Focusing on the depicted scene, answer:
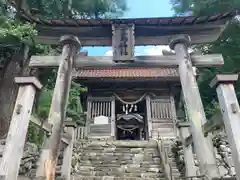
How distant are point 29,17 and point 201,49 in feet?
32.3

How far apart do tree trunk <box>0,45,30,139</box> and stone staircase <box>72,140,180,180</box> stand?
2.28m

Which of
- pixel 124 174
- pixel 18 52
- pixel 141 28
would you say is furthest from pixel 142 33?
pixel 18 52

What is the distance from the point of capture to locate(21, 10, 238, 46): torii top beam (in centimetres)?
439

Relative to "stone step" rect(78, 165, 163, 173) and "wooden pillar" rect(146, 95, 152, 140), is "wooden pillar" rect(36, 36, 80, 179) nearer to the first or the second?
"stone step" rect(78, 165, 163, 173)

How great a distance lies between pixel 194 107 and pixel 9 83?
5.75 meters

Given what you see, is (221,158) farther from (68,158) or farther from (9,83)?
(9,83)

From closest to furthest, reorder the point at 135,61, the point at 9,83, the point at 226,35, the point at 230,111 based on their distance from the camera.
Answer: the point at 230,111 < the point at 135,61 < the point at 9,83 < the point at 226,35

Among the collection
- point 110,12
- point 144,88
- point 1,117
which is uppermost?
point 110,12

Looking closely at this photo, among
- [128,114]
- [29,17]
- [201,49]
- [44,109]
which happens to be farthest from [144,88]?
[29,17]

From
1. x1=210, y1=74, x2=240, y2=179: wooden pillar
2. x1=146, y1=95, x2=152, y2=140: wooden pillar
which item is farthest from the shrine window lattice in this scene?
x1=210, y1=74, x2=240, y2=179: wooden pillar

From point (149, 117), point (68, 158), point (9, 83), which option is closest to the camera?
point (68, 158)

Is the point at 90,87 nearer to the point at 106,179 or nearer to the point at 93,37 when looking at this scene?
the point at 106,179

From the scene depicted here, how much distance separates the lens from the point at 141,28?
4.60 meters

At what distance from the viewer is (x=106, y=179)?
6082mm
